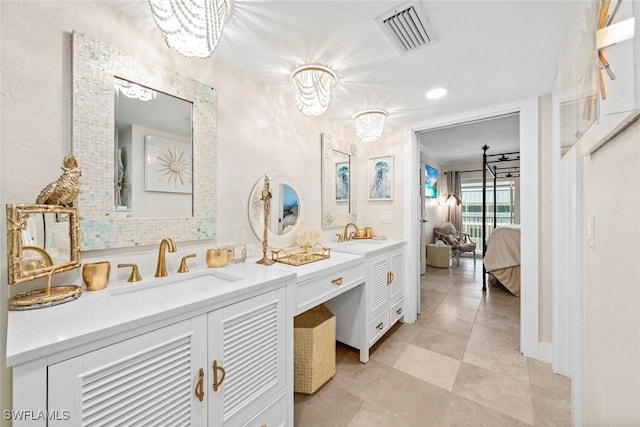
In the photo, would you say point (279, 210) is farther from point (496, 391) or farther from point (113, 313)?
point (496, 391)

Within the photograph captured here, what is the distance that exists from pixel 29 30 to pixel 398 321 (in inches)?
131

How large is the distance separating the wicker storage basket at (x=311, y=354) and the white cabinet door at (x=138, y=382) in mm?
805

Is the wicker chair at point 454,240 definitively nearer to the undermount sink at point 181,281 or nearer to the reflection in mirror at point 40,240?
the undermount sink at point 181,281

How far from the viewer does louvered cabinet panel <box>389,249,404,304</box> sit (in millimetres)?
2445

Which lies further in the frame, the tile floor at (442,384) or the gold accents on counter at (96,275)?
the tile floor at (442,384)

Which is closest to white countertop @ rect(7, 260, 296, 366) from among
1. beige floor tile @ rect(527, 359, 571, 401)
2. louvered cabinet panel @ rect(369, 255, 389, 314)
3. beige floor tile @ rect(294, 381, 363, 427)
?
beige floor tile @ rect(294, 381, 363, 427)

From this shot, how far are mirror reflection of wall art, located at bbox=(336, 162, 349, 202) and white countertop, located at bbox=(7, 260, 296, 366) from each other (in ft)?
4.97

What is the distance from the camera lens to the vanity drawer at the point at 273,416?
1161mm

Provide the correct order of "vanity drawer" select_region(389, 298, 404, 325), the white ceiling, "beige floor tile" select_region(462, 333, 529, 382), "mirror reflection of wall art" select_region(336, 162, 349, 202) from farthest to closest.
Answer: "mirror reflection of wall art" select_region(336, 162, 349, 202) → "vanity drawer" select_region(389, 298, 404, 325) → "beige floor tile" select_region(462, 333, 529, 382) → the white ceiling

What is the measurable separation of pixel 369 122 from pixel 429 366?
6.89 ft

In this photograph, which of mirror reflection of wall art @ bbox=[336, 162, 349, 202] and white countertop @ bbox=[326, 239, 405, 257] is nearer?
white countertop @ bbox=[326, 239, 405, 257]

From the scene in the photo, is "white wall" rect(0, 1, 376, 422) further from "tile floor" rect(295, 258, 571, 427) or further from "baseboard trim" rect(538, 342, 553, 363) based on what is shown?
"baseboard trim" rect(538, 342, 553, 363)

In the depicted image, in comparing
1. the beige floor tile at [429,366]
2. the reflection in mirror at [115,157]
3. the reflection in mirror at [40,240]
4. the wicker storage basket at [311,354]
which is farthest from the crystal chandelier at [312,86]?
the beige floor tile at [429,366]

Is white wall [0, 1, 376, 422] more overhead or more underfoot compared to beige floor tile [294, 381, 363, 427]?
more overhead
